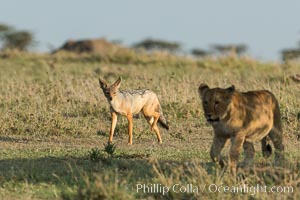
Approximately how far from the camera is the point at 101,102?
47.7 feet

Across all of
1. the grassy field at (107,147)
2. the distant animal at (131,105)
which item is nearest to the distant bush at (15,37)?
the grassy field at (107,147)

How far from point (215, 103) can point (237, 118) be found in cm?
34

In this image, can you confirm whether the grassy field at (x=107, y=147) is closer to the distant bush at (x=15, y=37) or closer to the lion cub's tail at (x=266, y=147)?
the lion cub's tail at (x=266, y=147)

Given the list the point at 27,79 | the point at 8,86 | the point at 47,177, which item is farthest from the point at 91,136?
the point at 27,79

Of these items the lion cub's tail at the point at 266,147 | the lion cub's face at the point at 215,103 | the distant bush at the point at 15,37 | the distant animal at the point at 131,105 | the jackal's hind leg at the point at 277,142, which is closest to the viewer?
the lion cub's face at the point at 215,103

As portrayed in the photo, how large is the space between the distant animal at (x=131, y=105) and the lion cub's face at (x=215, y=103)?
137 inches

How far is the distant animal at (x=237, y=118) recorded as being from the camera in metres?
8.08

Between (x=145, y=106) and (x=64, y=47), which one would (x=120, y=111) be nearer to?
(x=145, y=106)

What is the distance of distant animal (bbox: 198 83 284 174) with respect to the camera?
808cm

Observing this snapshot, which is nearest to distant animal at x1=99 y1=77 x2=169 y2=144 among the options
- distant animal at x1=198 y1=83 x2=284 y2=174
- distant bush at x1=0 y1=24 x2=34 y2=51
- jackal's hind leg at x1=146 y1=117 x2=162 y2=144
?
jackal's hind leg at x1=146 y1=117 x2=162 y2=144

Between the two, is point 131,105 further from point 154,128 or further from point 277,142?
point 277,142

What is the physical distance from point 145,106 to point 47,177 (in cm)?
399

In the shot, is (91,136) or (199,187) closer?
(199,187)

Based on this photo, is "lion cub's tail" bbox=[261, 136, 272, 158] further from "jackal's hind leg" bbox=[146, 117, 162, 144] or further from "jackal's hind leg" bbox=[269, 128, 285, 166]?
"jackal's hind leg" bbox=[146, 117, 162, 144]
